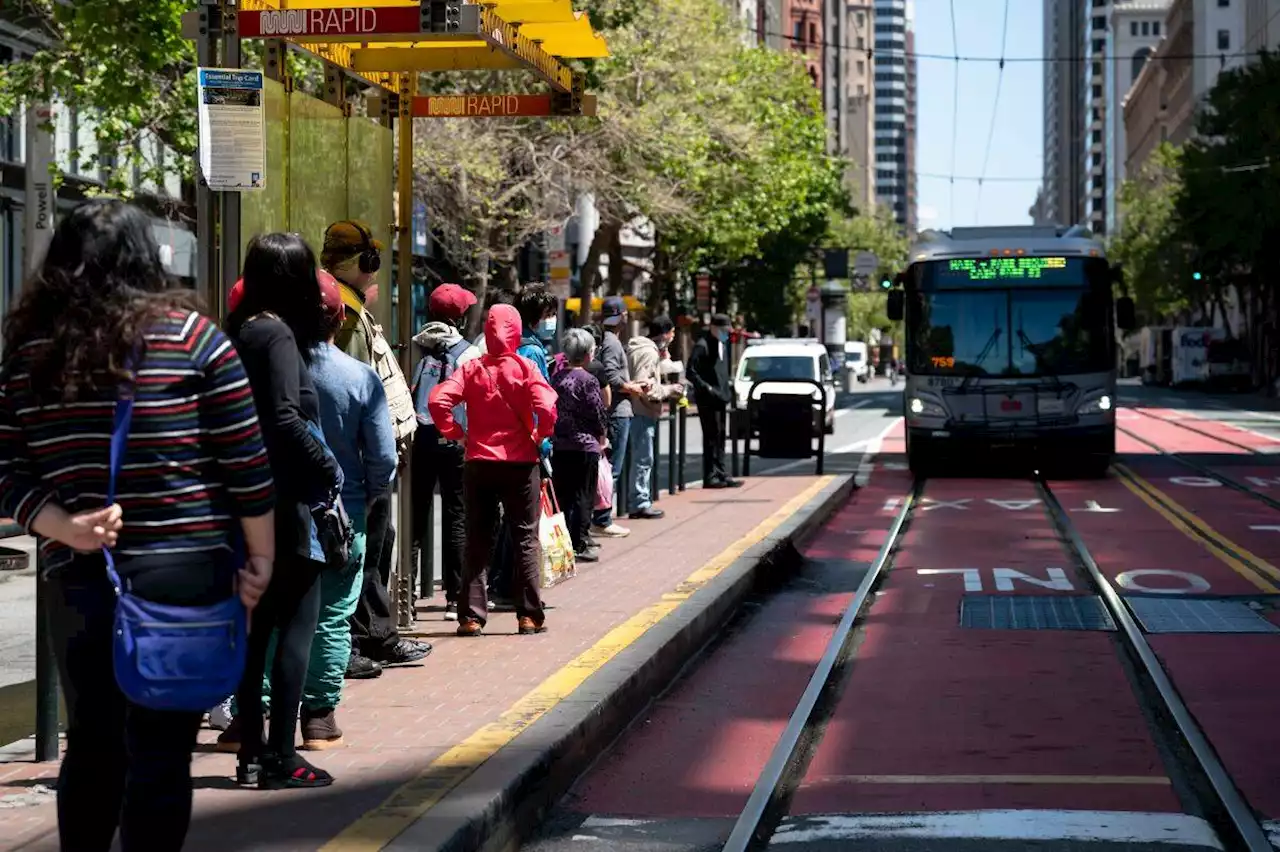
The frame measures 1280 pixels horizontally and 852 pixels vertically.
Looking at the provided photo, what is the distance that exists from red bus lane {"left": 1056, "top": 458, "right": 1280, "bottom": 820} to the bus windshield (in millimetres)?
2616

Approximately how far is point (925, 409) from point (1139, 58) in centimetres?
17291

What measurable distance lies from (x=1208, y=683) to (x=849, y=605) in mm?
3421

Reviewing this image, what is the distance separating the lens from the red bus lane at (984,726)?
22.2ft

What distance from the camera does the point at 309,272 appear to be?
6246 mm

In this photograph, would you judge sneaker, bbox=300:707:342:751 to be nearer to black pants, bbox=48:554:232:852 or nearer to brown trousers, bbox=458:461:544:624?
black pants, bbox=48:554:232:852

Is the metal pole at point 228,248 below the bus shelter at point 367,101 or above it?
below

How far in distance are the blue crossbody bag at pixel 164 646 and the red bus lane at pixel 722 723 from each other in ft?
7.59

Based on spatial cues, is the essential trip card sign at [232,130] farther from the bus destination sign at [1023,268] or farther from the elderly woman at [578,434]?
the bus destination sign at [1023,268]

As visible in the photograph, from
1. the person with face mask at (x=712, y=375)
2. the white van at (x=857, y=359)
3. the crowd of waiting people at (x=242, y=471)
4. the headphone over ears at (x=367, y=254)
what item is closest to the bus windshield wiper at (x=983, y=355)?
the person with face mask at (x=712, y=375)

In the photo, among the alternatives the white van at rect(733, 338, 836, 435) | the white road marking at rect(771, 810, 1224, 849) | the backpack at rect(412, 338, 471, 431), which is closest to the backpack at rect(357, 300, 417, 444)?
the backpack at rect(412, 338, 471, 431)

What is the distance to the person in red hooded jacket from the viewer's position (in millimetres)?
9797

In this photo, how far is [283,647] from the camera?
6234 mm

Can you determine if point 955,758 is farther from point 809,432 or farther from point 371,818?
point 809,432

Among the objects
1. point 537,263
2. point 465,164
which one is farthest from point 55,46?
point 537,263
